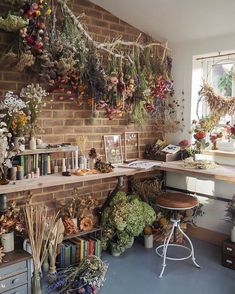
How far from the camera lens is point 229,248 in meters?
3.10

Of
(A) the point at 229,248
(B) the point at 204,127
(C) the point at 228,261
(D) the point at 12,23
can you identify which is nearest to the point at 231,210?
(A) the point at 229,248

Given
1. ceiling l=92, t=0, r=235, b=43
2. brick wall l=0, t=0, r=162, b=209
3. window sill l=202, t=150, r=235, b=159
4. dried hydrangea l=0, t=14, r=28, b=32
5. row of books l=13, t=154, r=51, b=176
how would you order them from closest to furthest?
dried hydrangea l=0, t=14, r=28, b=32 < row of books l=13, t=154, r=51, b=176 < brick wall l=0, t=0, r=162, b=209 < ceiling l=92, t=0, r=235, b=43 < window sill l=202, t=150, r=235, b=159

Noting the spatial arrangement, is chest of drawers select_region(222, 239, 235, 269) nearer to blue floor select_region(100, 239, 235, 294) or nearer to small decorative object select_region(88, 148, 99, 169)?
blue floor select_region(100, 239, 235, 294)

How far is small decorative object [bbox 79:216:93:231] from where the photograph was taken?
10.5 feet

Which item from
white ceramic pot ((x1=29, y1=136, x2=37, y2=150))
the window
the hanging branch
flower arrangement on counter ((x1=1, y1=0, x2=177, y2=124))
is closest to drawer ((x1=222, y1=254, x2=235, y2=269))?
the window

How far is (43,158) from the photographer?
9.63 ft

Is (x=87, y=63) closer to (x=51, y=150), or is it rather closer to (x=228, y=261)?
(x=51, y=150)

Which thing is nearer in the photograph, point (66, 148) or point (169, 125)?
point (66, 148)

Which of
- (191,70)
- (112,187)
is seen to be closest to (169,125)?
(191,70)

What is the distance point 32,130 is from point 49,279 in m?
1.25

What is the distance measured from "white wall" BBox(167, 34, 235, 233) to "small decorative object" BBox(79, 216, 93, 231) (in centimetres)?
127

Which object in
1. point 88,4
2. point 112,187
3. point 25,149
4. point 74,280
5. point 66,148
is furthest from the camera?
point 112,187

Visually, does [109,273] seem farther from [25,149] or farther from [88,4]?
[88,4]

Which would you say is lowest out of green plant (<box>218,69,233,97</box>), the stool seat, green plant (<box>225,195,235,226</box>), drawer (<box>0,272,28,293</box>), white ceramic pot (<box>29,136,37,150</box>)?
drawer (<box>0,272,28,293</box>)
